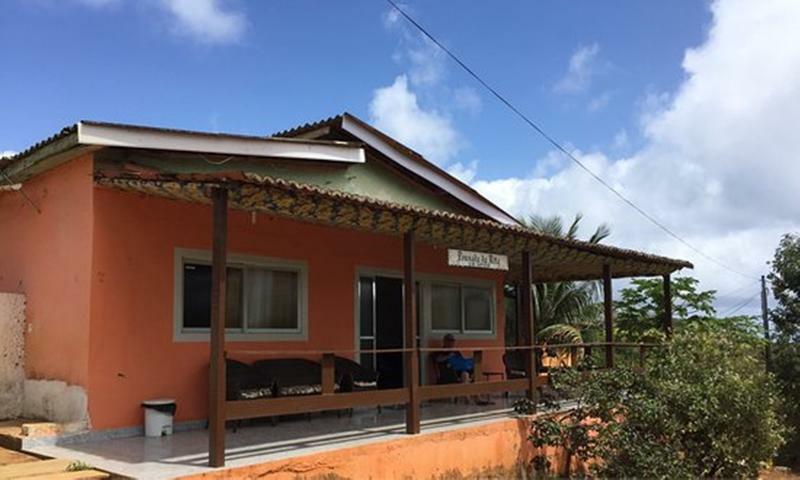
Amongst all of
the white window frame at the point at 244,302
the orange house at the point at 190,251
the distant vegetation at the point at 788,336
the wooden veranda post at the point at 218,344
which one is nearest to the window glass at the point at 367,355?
the orange house at the point at 190,251

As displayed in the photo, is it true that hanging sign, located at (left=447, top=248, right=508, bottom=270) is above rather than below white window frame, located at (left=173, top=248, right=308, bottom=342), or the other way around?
above

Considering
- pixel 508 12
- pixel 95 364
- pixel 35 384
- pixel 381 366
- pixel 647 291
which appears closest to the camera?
pixel 95 364

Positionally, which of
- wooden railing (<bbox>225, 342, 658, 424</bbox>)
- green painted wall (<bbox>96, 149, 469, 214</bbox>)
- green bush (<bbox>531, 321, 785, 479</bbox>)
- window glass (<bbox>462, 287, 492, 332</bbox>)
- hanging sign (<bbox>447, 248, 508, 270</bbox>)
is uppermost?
green painted wall (<bbox>96, 149, 469, 214</bbox>)

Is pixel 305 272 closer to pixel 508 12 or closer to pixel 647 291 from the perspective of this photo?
pixel 508 12

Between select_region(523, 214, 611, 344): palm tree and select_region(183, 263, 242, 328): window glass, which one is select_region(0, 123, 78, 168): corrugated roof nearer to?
select_region(183, 263, 242, 328): window glass

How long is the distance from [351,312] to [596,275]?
7.19 m

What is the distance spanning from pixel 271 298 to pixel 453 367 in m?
3.58

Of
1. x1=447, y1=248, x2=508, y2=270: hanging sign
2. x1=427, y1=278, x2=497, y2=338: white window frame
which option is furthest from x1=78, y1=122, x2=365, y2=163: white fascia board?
x1=427, y1=278, x2=497, y2=338: white window frame

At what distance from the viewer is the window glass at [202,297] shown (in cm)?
914

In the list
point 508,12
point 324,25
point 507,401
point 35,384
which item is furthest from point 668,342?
point 35,384

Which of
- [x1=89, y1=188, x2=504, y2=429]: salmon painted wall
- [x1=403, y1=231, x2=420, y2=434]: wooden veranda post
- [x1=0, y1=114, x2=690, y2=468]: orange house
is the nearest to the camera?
[x1=0, y1=114, x2=690, y2=468]: orange house

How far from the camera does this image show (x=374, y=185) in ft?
39.0

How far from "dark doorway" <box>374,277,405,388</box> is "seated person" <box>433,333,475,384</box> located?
671 millimetres

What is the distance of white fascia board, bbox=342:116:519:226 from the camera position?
11273 millimetres
